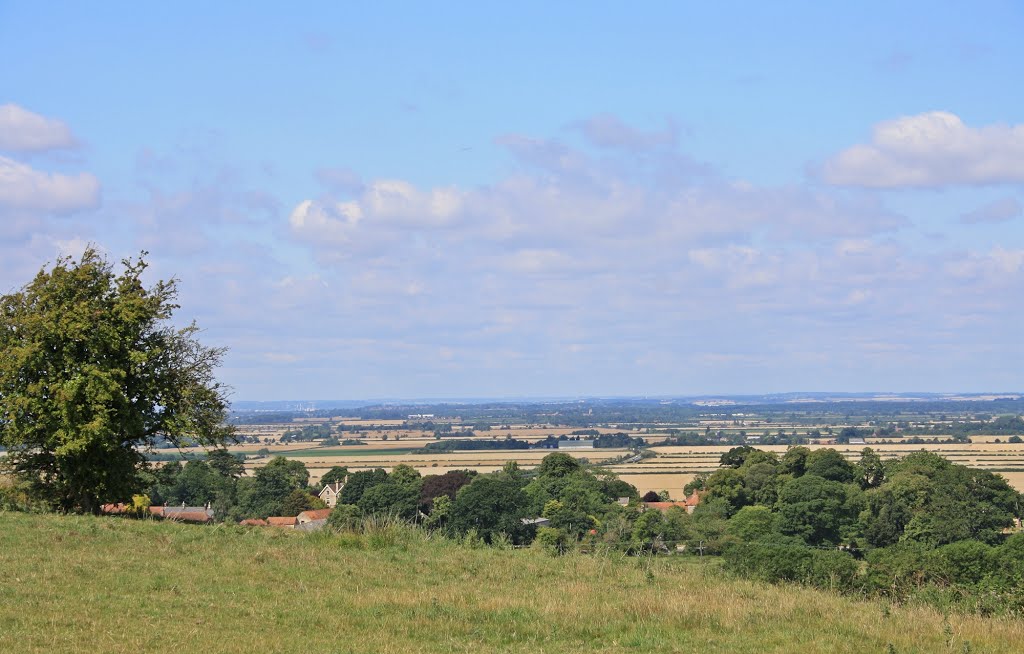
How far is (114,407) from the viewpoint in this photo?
25719 millimetres

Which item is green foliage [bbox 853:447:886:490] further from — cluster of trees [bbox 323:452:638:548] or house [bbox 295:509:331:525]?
house [bbox 295:509:331:525]

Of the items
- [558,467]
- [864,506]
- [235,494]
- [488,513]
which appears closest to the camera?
[488,513]

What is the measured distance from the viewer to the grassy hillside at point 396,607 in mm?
11867

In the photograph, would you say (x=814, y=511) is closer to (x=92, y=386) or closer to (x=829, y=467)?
(x=829, y=467)

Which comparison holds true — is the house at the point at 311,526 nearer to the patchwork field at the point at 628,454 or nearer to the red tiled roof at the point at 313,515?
the red tiled roof at the point at 313,515

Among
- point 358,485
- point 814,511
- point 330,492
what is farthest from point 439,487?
point 814,511

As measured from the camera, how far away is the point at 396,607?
13875 millimetres

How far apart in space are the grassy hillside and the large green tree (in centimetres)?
681

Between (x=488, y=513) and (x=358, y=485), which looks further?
(x=358, y=485)

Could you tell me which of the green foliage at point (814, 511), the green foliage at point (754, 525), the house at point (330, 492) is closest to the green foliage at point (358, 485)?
the house at point (330, 492)

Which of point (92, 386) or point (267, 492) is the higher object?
point (92, 386)

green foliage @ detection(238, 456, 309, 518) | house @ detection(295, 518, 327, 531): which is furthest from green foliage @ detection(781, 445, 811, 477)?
house @ detection(295, 518, 327, 531)

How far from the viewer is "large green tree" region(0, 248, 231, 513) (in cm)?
2484

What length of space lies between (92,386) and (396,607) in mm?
13960
